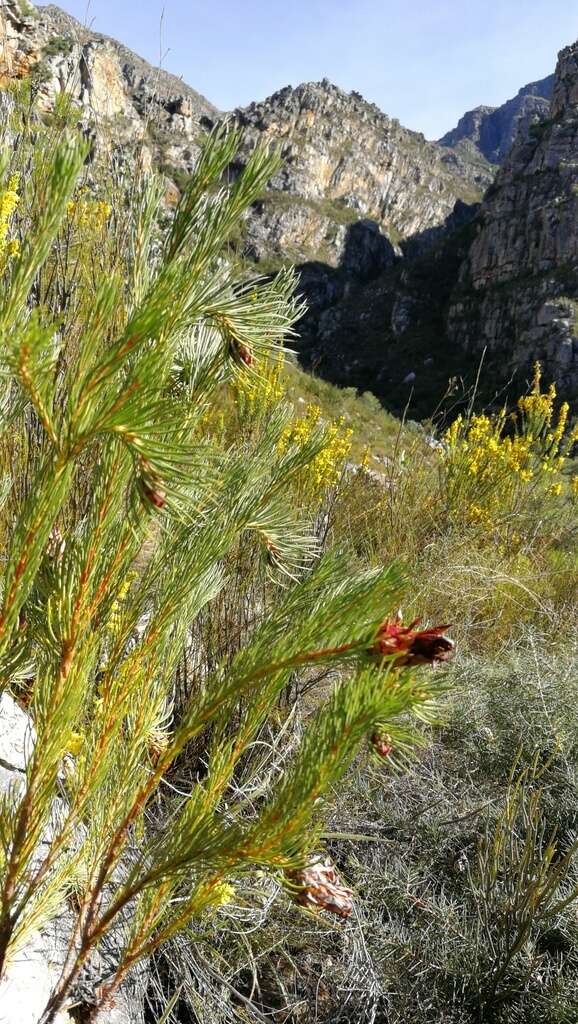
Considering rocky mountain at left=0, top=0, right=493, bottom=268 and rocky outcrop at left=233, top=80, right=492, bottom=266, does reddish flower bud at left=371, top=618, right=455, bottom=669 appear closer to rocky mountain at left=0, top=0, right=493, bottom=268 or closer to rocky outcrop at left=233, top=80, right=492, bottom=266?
rocky mountain at left=0, top=0, right=493, bottom=268

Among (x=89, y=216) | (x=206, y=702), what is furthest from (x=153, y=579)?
(x=89, y=216)

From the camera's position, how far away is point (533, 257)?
110 ft

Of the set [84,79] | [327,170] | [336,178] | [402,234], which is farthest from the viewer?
[402,234]

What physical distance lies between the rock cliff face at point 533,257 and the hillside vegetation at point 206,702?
27674 millimetres

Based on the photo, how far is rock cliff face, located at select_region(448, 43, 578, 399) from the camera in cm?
2869

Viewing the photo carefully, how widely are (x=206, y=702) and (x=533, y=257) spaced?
3869 centimetres

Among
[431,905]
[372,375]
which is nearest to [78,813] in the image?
[431,905]

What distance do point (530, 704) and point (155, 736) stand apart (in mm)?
1357

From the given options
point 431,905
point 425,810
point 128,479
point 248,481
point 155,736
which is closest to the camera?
point 128,479

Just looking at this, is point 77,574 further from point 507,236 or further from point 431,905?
point 507,236

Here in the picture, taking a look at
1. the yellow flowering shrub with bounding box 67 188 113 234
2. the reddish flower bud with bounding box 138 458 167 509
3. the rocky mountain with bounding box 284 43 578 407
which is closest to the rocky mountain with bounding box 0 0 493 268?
the rocky mountain with bounding box 284 43 578 407

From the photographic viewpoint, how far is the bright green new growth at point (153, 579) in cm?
44

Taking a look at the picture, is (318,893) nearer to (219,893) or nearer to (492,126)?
(219,893)

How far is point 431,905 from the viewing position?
1285mm
